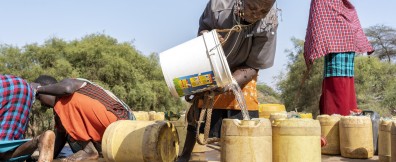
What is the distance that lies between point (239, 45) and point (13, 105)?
212 centimetres

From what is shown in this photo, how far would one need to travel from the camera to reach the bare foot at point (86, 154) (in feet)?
14.4

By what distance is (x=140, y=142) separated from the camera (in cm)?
377

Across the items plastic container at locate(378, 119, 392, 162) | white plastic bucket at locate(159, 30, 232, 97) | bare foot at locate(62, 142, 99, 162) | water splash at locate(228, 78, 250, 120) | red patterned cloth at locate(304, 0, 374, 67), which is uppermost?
red patterned cloth at locate(304, 0, 374, 67)

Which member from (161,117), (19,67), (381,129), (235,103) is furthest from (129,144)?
(19,67)

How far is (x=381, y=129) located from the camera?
166 inches

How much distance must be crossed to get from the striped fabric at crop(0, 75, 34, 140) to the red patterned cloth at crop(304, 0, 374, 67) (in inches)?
140

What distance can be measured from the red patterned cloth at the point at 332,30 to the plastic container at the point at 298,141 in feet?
9.26

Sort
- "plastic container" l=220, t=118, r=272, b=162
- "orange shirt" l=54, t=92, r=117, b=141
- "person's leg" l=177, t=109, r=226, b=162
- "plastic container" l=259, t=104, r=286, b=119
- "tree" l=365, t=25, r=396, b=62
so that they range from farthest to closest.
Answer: "tree" l=365, t=25, r=396, b=62, "plastic container" l=259, t=104, r=286, b=119, "orange shirt" l=54, t=92, r=117, b=141, "person's leg" l=177, t=109, r=226, b=162, "plastic container" l=220, t=118, r=272, b=162

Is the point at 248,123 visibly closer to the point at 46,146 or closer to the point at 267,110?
the point at 46,146

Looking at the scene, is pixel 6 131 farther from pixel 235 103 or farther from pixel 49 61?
pixel 49 61

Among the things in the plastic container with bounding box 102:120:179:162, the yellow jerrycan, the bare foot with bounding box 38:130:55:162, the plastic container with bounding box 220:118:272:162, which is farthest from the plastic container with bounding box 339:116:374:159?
the bare foot with bounding box 38:130:55:162

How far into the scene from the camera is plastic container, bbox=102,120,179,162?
3723 mm

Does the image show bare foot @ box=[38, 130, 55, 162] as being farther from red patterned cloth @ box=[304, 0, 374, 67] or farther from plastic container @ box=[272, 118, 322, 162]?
red patterned cloth @ box=[304, 0, 374, 67]

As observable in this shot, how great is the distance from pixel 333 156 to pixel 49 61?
16.9 m
